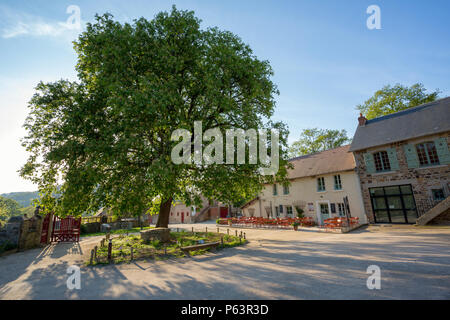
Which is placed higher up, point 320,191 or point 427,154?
point 427,154

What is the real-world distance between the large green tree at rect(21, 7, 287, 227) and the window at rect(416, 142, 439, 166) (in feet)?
54.5

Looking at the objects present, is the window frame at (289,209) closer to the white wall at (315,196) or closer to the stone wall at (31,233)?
the white wall at (315,196)

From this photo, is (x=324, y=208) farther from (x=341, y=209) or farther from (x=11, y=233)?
(x=11, y=233)

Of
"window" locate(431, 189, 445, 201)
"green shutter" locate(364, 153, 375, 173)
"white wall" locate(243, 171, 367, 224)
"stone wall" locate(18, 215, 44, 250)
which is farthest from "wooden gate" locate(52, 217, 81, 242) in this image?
"window" locate(431, 189, 445, 201)

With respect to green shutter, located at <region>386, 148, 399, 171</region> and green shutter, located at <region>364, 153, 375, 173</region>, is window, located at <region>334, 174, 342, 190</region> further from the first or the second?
green shutter, located at <region>386, 148, 399, 171</region>

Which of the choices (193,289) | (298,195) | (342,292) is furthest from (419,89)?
(193,289)

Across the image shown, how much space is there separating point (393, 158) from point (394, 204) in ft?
14.1

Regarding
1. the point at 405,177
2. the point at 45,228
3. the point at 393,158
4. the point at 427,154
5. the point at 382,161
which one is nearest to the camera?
the point at 45,228

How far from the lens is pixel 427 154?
18.0 m

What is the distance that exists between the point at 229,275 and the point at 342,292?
3.41 m

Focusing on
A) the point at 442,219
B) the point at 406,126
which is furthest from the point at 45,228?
the point at 406,126

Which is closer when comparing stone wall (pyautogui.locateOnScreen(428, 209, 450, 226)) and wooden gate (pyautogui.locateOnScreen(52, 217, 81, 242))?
stone wall (pyautogui.locateOnScreen(428, 209, 450, 226))

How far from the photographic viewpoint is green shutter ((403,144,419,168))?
18172mm

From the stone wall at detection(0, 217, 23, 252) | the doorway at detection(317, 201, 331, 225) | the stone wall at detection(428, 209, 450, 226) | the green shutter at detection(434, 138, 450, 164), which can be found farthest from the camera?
the doorway at detection(317, 201, 331, 225)
